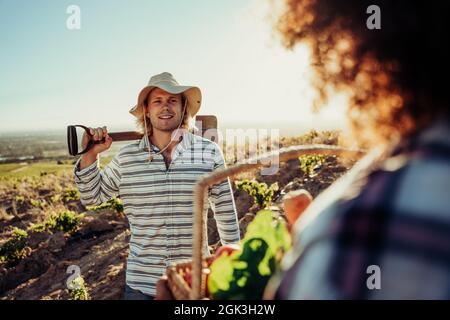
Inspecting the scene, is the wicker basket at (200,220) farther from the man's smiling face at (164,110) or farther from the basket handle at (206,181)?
the man's smiling face at (164,110)

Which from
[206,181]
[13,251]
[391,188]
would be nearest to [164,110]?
[206,181]

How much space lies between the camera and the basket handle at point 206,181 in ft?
3.99

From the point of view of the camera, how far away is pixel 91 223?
7348mm

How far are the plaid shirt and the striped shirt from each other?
1.68m

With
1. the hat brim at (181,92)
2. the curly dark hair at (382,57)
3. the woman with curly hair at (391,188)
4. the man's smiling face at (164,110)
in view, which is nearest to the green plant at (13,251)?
the hat brim at (181,92)

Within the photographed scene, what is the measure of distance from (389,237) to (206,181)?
76 centimetres

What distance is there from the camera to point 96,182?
2.45m

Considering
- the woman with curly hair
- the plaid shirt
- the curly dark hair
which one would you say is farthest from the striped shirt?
the plaid shirt

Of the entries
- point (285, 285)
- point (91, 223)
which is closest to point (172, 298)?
point (285, 285)

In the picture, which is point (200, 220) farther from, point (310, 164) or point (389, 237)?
point (310, 164)

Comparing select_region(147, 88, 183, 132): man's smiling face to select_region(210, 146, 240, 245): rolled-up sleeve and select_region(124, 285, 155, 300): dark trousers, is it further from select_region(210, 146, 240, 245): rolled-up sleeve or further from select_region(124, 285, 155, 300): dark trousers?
select_region(124, 285, 155, 300): dark trousers

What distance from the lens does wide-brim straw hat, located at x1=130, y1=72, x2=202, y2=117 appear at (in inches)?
97.8

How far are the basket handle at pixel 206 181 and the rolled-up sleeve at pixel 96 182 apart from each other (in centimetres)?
127

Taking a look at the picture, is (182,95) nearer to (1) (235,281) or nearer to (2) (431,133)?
(1) (235,281)
